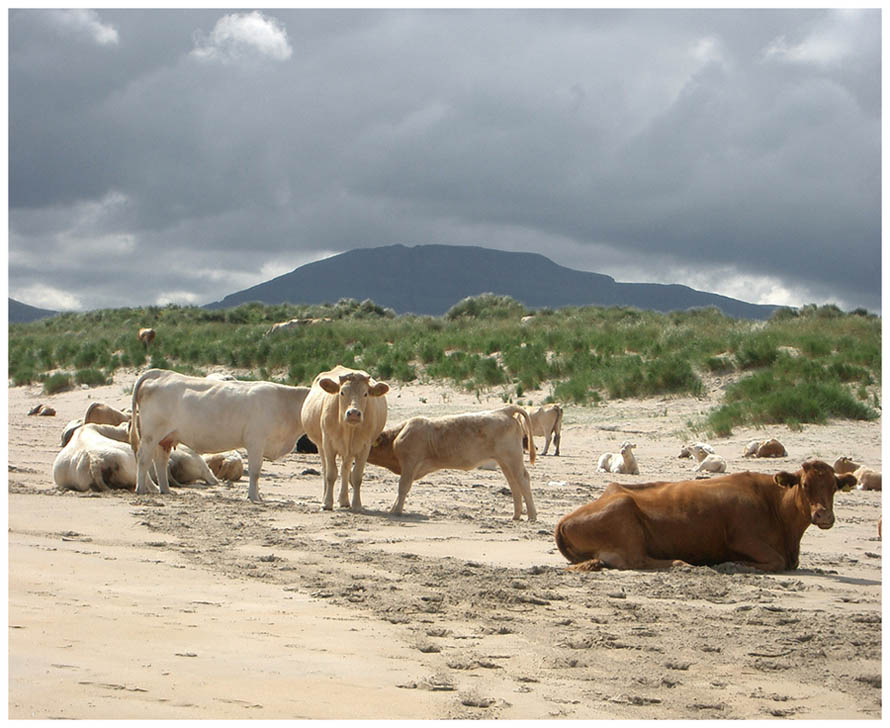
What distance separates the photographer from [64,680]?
4.56 metres

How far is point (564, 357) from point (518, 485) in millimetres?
20012

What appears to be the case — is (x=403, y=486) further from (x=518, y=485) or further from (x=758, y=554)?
(x=758, y=554)

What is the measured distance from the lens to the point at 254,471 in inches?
537

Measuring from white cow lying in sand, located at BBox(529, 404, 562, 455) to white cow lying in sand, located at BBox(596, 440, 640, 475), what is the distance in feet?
9.04

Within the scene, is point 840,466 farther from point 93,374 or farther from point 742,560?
point 93,374

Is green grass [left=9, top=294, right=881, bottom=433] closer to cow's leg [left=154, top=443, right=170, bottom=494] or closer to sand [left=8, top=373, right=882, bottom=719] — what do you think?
cow's leg [left=154, top=443, right=170, bottom=494]

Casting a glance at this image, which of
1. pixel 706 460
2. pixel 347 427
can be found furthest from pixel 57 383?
pixel 347 427

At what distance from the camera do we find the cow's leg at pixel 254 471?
13476 mm

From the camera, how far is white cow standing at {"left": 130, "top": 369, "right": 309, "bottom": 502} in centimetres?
1401

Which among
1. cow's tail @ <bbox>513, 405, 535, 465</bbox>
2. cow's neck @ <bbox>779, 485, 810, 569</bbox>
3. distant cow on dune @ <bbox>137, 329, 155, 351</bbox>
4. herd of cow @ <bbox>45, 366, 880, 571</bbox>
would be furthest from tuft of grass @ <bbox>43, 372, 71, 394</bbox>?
cow's neck @ <bbox>779, 485, 810, 569</bbox>

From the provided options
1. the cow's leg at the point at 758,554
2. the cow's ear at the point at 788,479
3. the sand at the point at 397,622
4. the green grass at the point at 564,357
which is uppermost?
the green grass at the point at 564,357

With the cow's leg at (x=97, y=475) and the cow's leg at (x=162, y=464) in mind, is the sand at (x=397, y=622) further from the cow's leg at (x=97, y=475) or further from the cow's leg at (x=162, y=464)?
the cow's leg at (x=162, y=464)

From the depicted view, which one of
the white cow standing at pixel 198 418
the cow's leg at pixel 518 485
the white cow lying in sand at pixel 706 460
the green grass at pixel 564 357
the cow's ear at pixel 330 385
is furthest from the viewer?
the green grass at pixel 564 357

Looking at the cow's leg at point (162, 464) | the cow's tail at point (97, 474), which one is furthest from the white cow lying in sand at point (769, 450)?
the cow's tail at point (97, 474)
